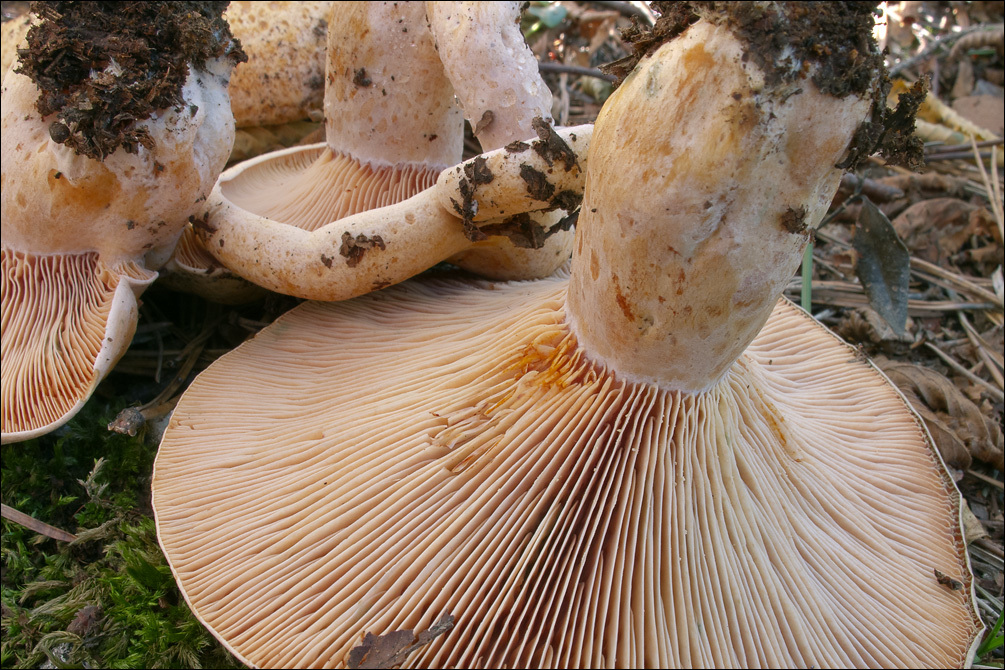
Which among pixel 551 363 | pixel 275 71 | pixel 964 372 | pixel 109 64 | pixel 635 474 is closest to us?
pixel 635 474

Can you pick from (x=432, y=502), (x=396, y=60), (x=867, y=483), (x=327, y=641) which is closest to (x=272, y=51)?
(x=396, y=60)

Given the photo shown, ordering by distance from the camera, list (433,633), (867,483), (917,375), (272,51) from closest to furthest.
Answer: (433,633) < (867,483) < (917,375) < (272,51)

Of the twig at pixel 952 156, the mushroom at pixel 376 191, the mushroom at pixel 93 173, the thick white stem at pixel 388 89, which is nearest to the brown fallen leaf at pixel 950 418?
the mushroom at pixel 376 191

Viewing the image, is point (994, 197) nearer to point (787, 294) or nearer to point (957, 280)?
point (957, 280)

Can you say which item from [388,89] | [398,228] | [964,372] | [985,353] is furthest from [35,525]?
[985,353]

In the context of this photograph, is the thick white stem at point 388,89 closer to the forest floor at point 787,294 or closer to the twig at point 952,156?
the forest floor at point 787,294

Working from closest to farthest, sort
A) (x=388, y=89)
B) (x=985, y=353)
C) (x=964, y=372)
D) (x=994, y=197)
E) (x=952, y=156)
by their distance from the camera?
(x=388, y=89), (x=964, y=372), (x=985, y=353), (x=994, y=197), (x=952, y=156)

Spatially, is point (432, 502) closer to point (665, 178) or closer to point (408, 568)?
point (408, 568)

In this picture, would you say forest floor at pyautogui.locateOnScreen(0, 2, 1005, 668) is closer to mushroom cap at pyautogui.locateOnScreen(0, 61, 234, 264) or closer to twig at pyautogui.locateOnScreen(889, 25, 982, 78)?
twig at pyautogui.locateOnScreen(889, 25, 982, 78)
